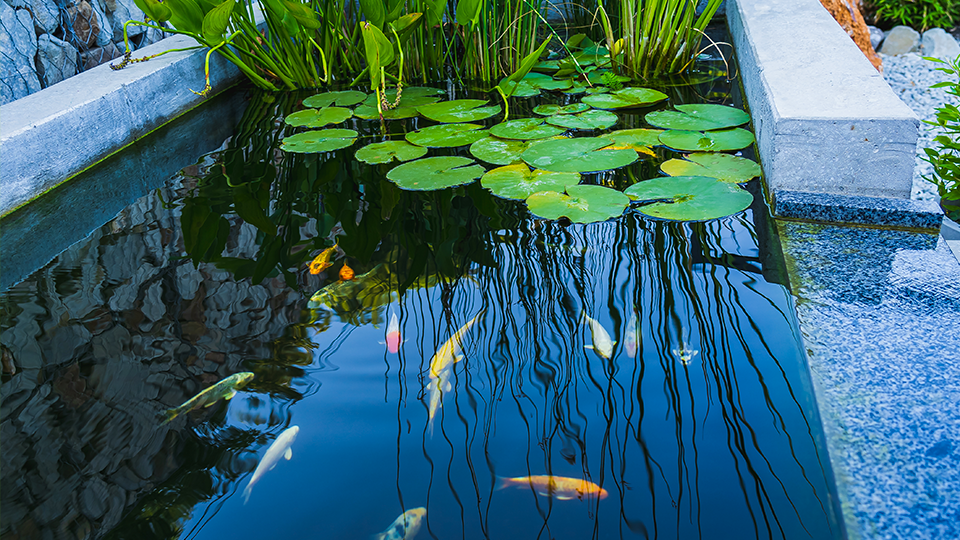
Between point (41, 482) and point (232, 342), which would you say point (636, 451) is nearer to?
point (232, 342)

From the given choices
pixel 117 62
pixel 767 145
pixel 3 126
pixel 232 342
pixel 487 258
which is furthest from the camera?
pixel 117 62

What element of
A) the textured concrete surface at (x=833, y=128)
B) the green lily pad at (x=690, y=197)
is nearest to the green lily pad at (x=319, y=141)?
the green lily pad at (x=690, y=197)

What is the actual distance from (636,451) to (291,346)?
2.29 ft

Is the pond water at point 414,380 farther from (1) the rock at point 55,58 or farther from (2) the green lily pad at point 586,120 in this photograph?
(1) the rock at point 55,58

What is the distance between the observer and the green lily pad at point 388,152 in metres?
1.98

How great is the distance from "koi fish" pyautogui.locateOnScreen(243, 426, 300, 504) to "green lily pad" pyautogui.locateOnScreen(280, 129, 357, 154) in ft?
4.17

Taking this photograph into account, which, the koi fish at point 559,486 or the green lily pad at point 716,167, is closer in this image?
the koi fish at point 559,486

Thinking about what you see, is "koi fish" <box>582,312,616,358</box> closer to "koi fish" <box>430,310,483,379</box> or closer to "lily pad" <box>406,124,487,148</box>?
"koi fish" <box>430,310,483,379</box>

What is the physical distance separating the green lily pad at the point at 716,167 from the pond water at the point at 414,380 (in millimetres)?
172

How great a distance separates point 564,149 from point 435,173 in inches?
16.4

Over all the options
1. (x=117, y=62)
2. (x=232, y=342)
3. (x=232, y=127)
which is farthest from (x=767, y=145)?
(x=117, y=62)

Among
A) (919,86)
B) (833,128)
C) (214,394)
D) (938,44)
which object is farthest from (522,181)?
(938,44)

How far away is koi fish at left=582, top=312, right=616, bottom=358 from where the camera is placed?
3.76 feet

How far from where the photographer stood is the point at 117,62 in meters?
2.42
